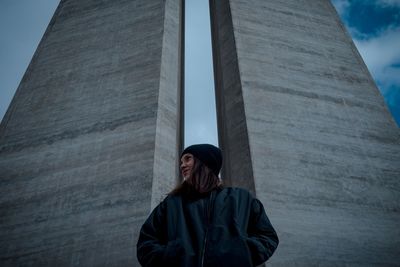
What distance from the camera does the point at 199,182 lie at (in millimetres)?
1317

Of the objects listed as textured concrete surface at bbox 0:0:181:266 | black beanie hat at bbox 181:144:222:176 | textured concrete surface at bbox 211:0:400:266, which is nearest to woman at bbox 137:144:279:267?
black beanie hat at bbox 181:144:222:176

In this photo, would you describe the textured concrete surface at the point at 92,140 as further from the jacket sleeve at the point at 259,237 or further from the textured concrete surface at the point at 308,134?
the jacket sleeve at the point at 259,237

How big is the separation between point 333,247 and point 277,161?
50.9 inches

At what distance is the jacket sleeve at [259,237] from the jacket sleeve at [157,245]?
267 mm

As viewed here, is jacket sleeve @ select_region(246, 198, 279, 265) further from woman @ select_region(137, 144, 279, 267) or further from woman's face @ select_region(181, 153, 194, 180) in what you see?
woman's face @ select_region(181, 153, 194, 180)

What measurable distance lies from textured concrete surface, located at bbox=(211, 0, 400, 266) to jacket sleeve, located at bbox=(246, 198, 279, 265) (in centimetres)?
272

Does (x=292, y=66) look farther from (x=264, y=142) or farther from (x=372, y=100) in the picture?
(x=264, y=142)

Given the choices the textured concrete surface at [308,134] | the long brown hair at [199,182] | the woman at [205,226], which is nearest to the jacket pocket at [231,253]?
the woman at [205,226]

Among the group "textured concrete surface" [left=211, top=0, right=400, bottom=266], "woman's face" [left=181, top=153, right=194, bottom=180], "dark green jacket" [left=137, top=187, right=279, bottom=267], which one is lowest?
"textured concrete surface" [left=211, top=0, right=400, bottom=266]

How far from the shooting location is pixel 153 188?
13.5ft

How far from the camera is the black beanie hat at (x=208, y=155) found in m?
1.36

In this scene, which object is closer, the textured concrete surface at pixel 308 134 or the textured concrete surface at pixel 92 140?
the textured concrete surface at pixel 92 140

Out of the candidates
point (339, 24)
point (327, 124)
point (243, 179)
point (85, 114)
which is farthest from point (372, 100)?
point (85, 114)

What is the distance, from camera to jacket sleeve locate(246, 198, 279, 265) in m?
1.15
